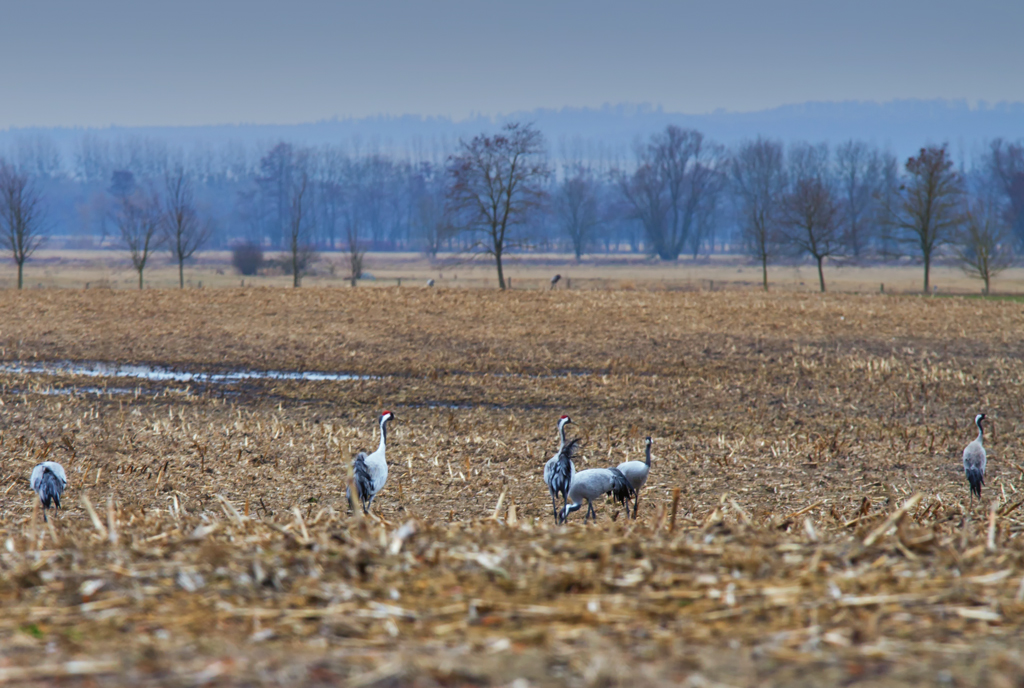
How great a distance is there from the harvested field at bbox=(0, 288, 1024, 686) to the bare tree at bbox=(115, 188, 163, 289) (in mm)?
26333

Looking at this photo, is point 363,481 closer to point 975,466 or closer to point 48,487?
point 48,487

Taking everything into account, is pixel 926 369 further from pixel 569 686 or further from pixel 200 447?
pixel 569 686

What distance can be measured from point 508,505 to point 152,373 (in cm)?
1640

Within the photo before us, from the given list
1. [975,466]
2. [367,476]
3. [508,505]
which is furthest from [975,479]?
[367,476]

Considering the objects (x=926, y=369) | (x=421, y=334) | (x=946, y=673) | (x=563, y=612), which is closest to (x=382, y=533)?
(x=563, y=612)

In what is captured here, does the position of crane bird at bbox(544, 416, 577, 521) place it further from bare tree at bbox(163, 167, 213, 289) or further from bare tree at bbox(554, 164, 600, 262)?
bare tree at bbox(554, 164, 600, 262)

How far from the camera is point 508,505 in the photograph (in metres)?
11.6

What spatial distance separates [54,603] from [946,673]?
5.05 metres

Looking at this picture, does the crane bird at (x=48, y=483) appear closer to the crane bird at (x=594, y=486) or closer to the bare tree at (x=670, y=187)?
the crane bird at (x=594, y=486)

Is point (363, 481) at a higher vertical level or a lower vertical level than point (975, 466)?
higher

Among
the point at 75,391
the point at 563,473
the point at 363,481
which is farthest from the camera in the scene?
the point at 75,391

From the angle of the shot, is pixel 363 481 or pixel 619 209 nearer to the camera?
pixel 363 481

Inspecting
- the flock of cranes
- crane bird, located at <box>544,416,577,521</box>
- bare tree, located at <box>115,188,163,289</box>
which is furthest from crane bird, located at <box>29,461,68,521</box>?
bare tree, located at <box>115,188,163,289</box>

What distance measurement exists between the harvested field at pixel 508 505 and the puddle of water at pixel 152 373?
12.5 inches
